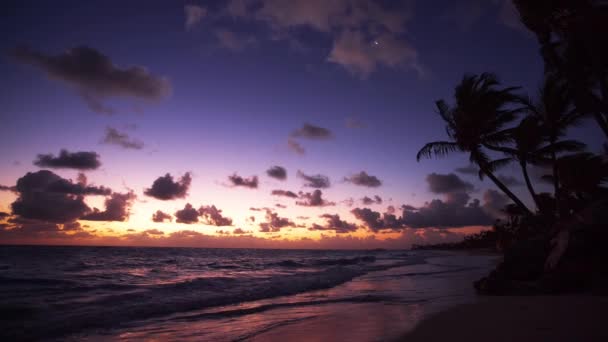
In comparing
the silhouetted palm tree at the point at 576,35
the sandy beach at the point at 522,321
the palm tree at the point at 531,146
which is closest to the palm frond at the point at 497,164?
the palm tree at the point at 531,146

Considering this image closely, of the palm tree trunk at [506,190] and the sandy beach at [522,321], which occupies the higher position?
the palm tree trunk at [506,190]

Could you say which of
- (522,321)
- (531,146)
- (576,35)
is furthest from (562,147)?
(522,321)

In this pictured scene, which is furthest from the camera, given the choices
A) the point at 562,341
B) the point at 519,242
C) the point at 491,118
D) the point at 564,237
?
the point at 491,118

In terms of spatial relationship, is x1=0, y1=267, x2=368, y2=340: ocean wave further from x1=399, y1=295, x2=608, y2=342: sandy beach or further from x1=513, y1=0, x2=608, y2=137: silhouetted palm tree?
x1=513, y1=0, x2=608, y2=137: silhouetted palm tree

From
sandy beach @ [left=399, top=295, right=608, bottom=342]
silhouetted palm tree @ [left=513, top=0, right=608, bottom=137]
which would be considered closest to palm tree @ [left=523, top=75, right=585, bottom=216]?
silhouetted palm tree @ [left=513, top=0, right=608, bottom=137]

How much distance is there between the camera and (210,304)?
10.6 m

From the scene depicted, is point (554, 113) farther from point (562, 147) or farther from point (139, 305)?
point (139, 305)

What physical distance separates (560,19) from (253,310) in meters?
13.2

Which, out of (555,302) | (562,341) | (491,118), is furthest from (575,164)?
(562,341)

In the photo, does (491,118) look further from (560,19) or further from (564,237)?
(564,237)

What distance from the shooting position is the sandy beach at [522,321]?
4629 millimetres

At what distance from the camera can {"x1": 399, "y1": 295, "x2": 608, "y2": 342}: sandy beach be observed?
15.2ft

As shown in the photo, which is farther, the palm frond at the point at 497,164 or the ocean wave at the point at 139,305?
the palm frond at the point at 497,164

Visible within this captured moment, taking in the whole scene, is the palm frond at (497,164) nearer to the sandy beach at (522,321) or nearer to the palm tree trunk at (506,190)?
the palm tree trunk at (506,190)
